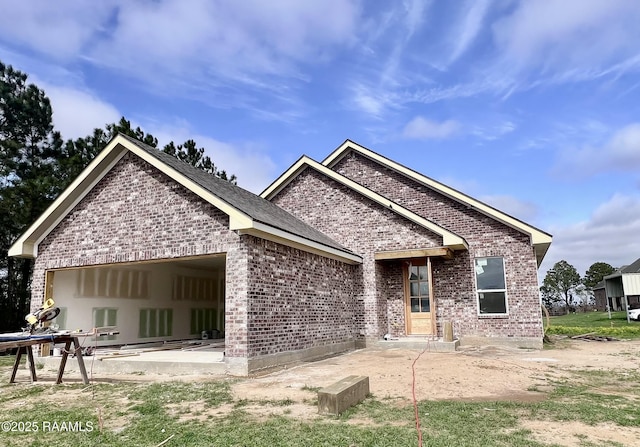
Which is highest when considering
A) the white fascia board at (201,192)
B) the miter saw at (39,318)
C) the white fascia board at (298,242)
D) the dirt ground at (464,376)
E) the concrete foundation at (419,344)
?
the white fascia board at (201,192)

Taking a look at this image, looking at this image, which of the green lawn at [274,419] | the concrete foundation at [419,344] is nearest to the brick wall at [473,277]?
the concrete foundation at [419,344]

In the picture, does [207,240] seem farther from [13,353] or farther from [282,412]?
[13,353]

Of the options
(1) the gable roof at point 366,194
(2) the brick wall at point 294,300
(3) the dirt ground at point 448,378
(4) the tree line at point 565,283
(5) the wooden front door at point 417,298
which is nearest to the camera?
(3) the dirt ground at point 448,378

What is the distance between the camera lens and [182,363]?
33.1 ft

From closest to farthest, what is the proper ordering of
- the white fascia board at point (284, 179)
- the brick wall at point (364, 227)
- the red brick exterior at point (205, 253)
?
the red brick exterior at point (205, 253) → the brick wall at point (364, 227) → the white fascia board at point (284, 179)

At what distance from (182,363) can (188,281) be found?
29.8 ft

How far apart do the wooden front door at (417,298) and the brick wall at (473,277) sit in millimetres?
336

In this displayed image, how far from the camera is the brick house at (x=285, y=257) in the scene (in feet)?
35.0

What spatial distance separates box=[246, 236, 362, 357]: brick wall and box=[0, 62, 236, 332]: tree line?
47.1 ft

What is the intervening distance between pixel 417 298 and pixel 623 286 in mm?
19674

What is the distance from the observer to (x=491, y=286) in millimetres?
15109

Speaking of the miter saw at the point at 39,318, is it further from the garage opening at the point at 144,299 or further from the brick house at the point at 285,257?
the garage opening at the point at 144,299

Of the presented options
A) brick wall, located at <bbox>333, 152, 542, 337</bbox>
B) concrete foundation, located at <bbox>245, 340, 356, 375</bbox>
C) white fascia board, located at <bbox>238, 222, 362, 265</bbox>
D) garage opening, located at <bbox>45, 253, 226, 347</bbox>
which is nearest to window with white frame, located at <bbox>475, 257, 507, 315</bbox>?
brick wall, located at <bbox>333, 152, 542, 337</bbox>

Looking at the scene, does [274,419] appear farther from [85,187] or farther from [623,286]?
[623,286]
